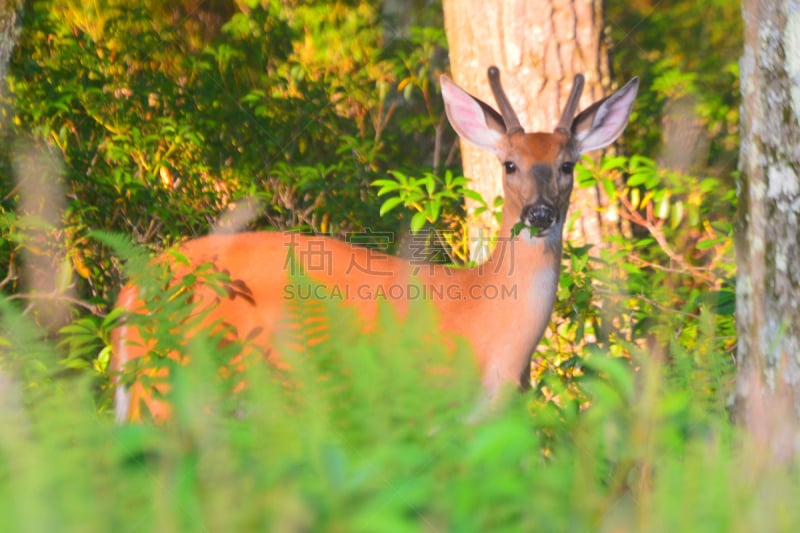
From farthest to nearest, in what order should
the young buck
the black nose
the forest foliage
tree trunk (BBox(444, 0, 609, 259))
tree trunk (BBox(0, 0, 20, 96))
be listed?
tree trunk (BBox(444, 0, 609, 259)), tree trunk (BBox(0, 0, 20, 96)), the black nose, the young buck, the forest foliage

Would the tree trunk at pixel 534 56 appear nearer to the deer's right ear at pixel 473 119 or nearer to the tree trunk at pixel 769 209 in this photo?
the deer's right ear at pixel 473 119

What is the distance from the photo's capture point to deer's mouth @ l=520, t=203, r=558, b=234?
4.46 m

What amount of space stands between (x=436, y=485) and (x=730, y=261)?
4.22 m

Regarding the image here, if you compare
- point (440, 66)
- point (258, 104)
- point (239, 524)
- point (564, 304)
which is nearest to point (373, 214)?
point (258, 104)

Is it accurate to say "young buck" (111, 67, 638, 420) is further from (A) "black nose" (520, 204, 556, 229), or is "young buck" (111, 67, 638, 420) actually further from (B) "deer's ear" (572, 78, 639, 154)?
(B) "deer's ear" (572, 78, 639, 154)

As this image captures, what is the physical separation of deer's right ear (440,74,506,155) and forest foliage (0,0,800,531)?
44 cm

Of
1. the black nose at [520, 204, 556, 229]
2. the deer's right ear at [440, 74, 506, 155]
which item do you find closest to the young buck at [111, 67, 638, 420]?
the black nose at [520, 204, 556, 229]

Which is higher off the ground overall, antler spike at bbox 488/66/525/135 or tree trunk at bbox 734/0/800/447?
antler spike at bbox 488/66/525/135

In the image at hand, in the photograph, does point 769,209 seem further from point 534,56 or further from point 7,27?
point 7,27

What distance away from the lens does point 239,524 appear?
105 centimetres

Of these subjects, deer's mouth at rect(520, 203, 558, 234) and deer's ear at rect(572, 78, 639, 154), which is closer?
deer's mouth at rect(520, 203, 558, 234)

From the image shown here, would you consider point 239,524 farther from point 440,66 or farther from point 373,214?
point 440,66

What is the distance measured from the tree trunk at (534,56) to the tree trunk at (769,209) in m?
2.48

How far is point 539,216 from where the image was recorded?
4484mm
